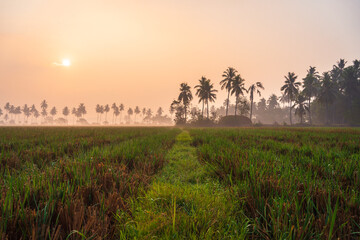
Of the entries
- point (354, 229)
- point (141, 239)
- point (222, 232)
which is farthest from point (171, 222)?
point (354, 229)

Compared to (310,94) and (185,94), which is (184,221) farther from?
(310,94)

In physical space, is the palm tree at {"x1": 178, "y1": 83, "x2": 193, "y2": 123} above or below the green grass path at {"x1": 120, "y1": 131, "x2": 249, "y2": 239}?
above

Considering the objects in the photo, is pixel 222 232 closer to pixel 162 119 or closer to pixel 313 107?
pixel 313 107

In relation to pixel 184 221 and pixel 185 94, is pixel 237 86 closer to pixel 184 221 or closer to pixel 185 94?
pixel 185 94

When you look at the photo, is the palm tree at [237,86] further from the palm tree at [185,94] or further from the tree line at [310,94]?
the palm tree at [185,94]

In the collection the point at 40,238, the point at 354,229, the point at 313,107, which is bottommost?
the point at 354,229

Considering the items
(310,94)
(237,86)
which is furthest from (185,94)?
(310,94)

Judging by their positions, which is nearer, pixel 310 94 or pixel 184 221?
pixel 184 221

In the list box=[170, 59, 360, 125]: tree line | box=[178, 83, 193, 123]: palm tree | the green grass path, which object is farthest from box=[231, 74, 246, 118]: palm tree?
the green grass path

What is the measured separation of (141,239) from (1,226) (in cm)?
81

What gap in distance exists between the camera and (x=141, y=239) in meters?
0.98

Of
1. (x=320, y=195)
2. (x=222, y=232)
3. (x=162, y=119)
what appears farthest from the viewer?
(x=162, y=119)

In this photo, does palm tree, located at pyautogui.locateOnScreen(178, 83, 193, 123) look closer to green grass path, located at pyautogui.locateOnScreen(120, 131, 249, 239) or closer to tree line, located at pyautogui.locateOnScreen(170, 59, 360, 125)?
tree line, located at pyautogui.locateOnScreen(170, 59, 360, 125)

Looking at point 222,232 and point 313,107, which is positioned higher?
point 313,107
